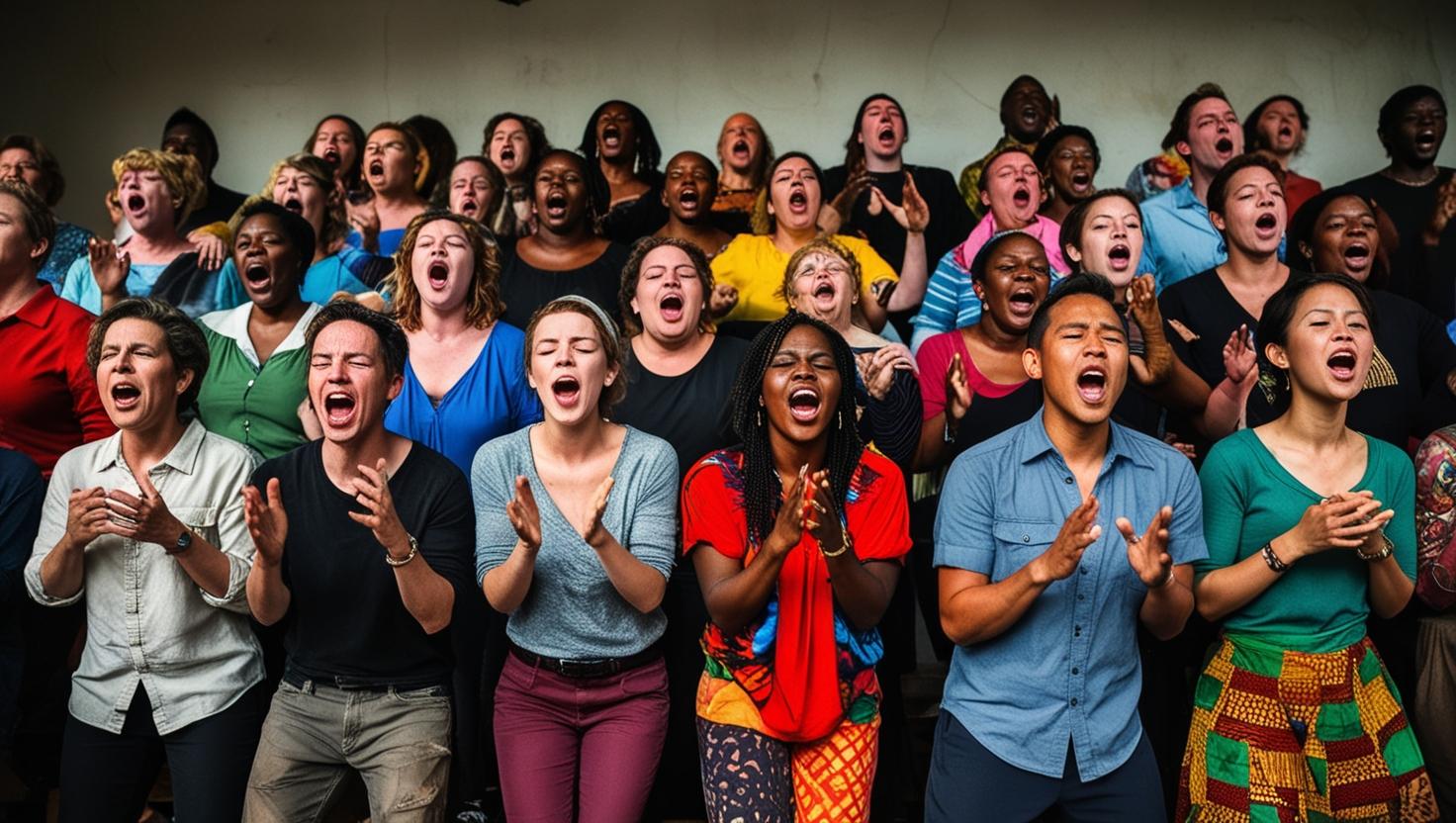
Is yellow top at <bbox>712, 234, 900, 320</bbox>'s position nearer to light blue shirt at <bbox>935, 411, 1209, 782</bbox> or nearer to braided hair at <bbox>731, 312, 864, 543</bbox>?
braided hair at <bbox>731, 312, 864, 543</bbox>

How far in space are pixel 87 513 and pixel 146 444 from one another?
35 cm

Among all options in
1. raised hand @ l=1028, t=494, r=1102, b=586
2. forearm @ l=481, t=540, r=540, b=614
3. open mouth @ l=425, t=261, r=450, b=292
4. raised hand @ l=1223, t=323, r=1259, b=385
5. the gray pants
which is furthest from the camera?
open mouth @ l=425, t=261, r=450, b=292

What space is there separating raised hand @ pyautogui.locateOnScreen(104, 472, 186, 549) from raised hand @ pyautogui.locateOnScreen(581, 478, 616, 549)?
1011mm

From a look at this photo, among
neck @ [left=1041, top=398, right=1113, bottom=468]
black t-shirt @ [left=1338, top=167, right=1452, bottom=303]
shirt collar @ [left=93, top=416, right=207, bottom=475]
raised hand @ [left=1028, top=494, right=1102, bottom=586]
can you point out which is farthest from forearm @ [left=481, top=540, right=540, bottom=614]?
black t-shirt @ [left=1338, top=167, right=1452, bottom=303]

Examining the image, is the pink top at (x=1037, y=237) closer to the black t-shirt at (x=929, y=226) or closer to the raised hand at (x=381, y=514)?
the black t-shirt at (x=929, y=226)

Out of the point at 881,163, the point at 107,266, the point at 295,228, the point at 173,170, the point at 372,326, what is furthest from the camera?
the point at 881,163

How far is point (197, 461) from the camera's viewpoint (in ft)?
11.9

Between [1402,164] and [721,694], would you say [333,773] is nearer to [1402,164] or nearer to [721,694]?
[721,694]

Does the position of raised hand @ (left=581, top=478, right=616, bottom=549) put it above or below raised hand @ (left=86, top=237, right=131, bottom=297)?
below

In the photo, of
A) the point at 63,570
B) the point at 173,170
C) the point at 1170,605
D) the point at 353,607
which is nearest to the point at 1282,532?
the point at 1170,605

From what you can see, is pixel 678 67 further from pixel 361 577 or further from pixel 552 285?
pixel 361 577

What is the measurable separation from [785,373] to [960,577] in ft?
2.13

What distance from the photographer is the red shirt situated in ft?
13.3

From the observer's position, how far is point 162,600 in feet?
11.5
